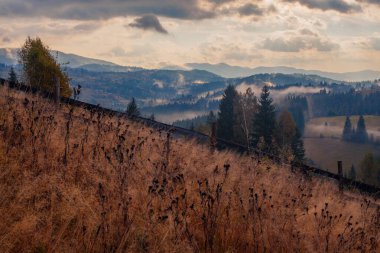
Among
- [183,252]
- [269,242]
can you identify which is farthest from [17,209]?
[269,242]

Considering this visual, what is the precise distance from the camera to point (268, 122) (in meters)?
55.4

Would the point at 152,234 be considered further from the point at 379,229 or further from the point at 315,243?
the point at 379,229

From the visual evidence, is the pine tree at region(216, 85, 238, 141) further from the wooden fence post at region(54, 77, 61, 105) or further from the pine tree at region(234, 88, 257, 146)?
the wooden fence post at region(54, 77, 61, 105)

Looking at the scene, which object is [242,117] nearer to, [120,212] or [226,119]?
[226,119]

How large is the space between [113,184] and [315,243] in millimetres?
3191

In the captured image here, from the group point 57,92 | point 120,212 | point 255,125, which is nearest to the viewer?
point 120,212

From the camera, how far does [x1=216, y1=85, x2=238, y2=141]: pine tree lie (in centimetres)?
5794

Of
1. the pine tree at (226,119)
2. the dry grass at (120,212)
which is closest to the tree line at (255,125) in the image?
the pine tree at (226,119)

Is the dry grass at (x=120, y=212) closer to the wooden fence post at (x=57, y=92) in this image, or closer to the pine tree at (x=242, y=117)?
the wooden fence post at (x=57, y=92)

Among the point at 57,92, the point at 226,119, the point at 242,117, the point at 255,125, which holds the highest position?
the point at 57,92

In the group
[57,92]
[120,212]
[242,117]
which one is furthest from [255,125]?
[120,212]

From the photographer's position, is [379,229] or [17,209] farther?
[379,229]

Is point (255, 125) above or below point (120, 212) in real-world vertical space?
below

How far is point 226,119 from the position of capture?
60.3 m
